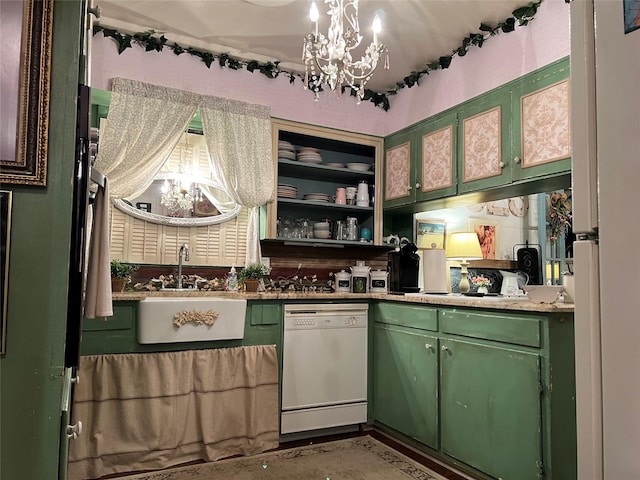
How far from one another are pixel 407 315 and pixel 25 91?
2.41 metres

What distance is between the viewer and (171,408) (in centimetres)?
269

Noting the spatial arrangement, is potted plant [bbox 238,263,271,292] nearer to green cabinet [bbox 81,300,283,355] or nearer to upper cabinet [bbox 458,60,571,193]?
green cabinet [bbox 81,300,283,355]

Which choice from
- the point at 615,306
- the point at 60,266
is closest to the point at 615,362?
the point at 615,306

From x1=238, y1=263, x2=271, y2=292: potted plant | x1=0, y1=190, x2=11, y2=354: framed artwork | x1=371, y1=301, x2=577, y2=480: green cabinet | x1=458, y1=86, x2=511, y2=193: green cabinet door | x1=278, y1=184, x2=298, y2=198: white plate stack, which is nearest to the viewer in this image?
x1=0, y1=190, x2=11, y2=354: framed artwork

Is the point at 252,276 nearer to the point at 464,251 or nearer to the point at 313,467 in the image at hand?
the point at 313,467

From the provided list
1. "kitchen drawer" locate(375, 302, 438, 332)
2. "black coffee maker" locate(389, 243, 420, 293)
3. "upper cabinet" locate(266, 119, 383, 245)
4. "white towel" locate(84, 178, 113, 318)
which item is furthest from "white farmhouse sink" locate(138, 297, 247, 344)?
"black coffee maker" locate(389, 243, 420, 293)

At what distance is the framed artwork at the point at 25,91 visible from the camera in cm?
116

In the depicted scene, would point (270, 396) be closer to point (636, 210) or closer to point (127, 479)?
point (127, 479)

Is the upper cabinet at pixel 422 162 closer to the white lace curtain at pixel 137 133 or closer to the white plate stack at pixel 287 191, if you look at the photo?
the white plate stack at pixel 287 191

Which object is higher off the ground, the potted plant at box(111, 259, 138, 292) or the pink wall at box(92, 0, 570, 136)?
the pink wall at box(92, 0, 570, 136)

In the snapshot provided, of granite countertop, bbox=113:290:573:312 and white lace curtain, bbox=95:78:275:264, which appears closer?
granite countertop, bbox=113:290:573:312

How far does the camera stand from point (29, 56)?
119 cm

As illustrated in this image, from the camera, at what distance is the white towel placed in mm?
1547

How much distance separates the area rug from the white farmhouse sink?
717 millimetres
